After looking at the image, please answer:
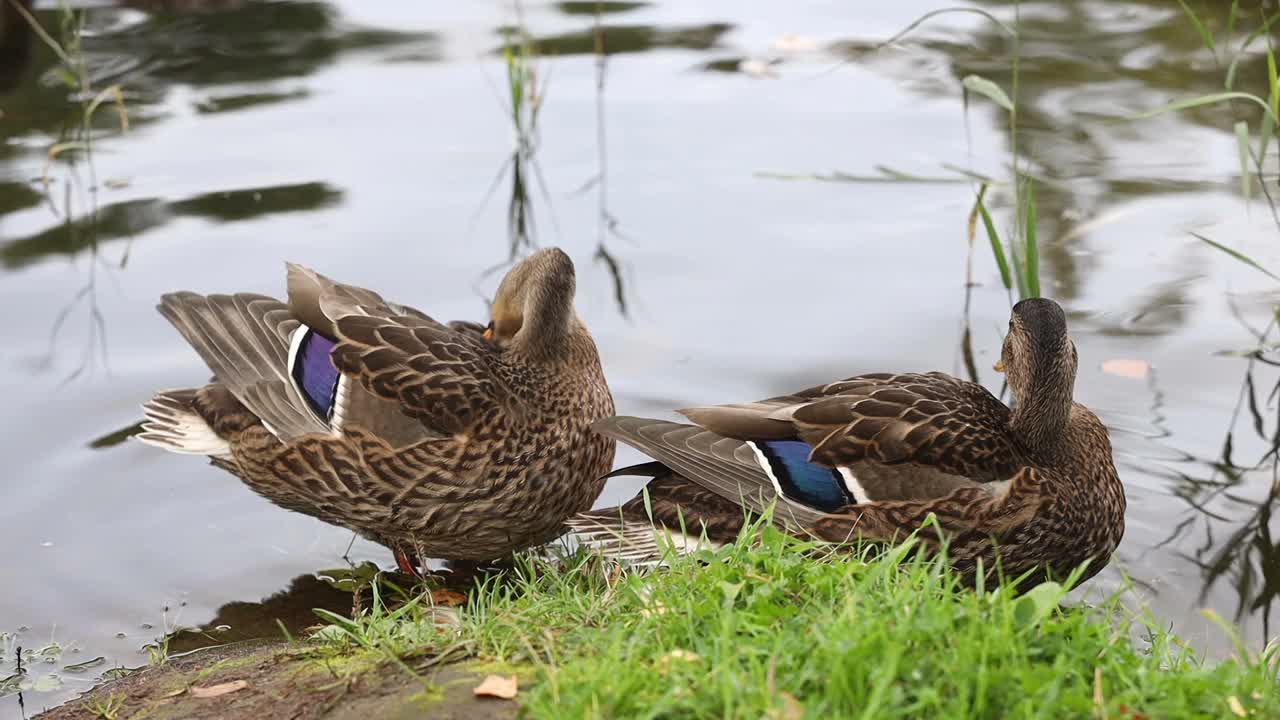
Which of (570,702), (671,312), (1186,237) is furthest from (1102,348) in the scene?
(570,702)

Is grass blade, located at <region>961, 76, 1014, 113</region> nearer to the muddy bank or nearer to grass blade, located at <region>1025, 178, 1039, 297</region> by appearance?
grass blade, located at <region>1025, 178, 1039, 297</region>

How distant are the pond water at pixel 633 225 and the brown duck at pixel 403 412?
348 mm

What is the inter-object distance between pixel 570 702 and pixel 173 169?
5433mm

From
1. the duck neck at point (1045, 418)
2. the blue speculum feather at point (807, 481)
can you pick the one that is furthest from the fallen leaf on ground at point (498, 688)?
the duck neck at point (1045, 418)

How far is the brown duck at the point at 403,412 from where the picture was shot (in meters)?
4.71

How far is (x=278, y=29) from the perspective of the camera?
9.50m

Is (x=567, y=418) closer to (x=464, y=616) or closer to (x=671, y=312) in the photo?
(x=464, y=616)

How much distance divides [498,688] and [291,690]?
1.91 feet

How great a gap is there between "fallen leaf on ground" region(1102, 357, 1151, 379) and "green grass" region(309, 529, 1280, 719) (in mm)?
2453

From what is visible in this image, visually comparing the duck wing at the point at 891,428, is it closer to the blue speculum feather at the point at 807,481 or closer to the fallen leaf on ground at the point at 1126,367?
the blue speculum feather at the point at 807,481

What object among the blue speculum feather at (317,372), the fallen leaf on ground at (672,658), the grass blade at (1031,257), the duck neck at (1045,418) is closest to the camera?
the fallen leaf on ground at (672,658)

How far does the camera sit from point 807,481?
4.41 meters

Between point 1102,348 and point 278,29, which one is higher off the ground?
point 278,29

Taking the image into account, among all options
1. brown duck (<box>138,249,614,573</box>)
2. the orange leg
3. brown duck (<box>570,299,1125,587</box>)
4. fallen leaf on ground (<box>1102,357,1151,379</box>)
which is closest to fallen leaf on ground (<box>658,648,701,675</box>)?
brown duck (<box>570,299,1125,587</box>)
